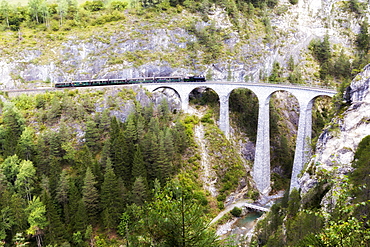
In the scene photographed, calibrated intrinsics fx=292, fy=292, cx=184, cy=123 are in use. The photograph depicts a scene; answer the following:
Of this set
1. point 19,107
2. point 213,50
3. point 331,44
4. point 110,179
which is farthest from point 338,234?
point 331,44

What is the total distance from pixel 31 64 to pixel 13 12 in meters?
27.9

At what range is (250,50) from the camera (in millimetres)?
88875

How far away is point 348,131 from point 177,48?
56708mm

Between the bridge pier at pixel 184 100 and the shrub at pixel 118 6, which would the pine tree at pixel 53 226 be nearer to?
the bridge pier at pixel 184 100

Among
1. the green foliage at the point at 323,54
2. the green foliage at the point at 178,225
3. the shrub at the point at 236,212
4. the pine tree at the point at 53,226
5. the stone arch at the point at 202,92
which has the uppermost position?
the green foliage at the point at 323,54

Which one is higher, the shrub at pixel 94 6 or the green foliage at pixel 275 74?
the shrub at pixel 94 6

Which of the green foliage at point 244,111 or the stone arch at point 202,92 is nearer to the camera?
the green foliage at point 244,111

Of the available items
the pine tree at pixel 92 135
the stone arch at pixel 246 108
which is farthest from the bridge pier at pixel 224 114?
the pine tree at pixel 92 135

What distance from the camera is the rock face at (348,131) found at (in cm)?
3625

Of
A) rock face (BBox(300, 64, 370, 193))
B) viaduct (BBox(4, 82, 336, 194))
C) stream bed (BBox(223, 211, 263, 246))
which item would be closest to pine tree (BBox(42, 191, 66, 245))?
stream bed (BBox(223, 211, 263, 246))

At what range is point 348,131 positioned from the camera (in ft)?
124

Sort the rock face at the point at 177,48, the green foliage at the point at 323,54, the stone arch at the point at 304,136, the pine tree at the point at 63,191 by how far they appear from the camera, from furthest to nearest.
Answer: the green foliage at the point at 323,54
the rock face at the point at 177,48
the stone arch at the point at 304,136
the pine tree at the point at 63,191

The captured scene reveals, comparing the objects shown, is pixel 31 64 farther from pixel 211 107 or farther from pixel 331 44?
pixel 331 44

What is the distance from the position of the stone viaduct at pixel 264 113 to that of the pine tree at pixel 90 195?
3140cm
